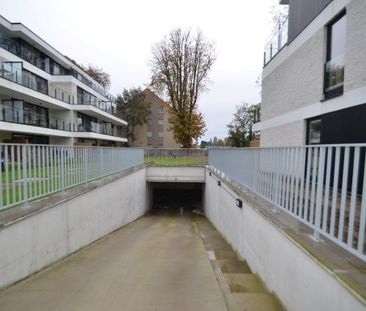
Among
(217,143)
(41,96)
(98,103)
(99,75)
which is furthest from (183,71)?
(217,143)

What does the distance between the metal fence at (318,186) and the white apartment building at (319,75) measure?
3704 millimetres

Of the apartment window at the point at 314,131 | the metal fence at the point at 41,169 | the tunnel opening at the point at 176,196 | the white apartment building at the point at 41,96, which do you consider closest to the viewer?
the metal fence at the point at 41,169

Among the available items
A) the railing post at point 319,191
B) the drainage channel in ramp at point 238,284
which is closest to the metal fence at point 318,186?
the railing post at point 319,191

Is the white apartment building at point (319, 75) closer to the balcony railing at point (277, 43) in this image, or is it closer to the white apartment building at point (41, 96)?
the balcony railing at point (277, 43)

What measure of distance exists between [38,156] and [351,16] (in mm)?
8907

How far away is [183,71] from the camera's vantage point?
88.9 ft

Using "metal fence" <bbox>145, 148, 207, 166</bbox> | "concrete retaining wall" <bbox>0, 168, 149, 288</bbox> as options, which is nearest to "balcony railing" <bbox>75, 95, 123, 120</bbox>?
"metal fence" <bbox>145, 148, 207, 166</bbox>

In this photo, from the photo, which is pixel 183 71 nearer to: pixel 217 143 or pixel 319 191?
pixel 319 191

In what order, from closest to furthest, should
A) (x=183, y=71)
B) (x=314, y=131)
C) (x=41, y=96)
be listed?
(x=314, y=131) < (x=41, y=96) < (x=183, y=71)

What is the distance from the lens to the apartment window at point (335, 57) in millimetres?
7516

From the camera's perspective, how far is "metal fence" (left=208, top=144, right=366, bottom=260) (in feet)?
7.39

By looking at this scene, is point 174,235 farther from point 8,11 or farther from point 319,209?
point 8,11

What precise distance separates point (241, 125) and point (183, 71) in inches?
680

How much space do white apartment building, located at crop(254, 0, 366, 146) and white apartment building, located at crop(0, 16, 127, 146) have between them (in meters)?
17.2
